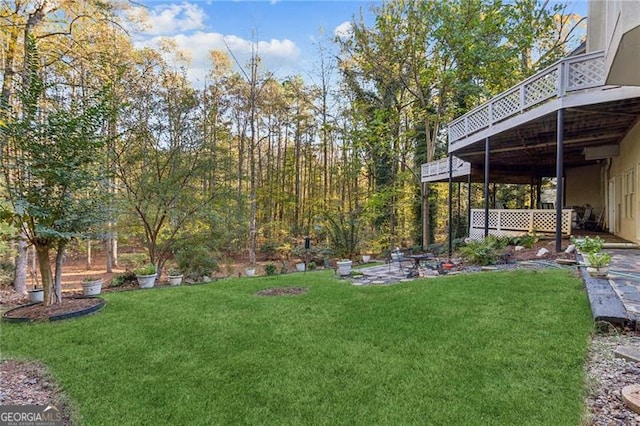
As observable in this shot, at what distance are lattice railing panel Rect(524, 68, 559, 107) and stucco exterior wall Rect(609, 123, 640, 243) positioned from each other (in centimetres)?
233

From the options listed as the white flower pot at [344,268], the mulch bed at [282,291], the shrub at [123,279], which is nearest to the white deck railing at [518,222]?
the white flower pot at [344,268]

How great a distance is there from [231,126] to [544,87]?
1222cm

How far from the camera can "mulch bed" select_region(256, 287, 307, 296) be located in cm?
621

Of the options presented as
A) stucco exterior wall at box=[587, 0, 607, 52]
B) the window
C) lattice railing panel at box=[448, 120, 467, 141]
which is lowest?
the window

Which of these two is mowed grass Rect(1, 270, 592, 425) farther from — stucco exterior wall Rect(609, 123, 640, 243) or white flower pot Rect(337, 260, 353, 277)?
stucco exterior wall Rect(609, 123, 640, 243)

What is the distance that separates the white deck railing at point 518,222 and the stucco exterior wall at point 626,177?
1.28 m

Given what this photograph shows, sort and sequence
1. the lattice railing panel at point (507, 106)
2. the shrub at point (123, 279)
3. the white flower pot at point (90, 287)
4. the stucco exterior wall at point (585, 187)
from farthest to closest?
the stucco exterior wall at point (585, 187)
the shrub at point (123, 279)
the lattice railing panel at point (507, 106)
the white flower pot at point (90, 287)

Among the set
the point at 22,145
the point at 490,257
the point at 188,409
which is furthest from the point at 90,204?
the point at 490,257

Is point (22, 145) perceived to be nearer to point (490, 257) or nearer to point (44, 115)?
point (44, 115)

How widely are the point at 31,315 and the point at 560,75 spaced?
1008 centimetres

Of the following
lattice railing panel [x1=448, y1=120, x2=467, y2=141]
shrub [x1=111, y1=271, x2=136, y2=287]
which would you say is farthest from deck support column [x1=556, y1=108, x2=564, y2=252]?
shrub [x1=111, y1=271, x2=136, y2=287]

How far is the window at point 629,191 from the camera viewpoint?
795cm

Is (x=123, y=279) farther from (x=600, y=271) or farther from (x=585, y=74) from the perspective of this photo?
(x=585, y=74)

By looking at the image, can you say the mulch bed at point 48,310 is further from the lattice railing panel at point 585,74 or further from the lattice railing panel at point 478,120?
the lattice railing panel at point 478,120
